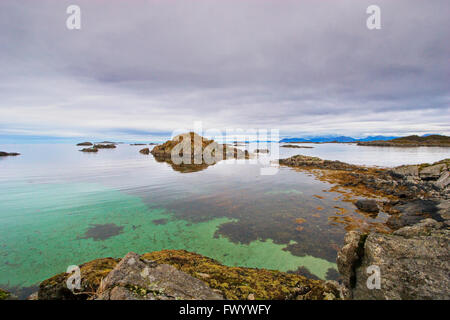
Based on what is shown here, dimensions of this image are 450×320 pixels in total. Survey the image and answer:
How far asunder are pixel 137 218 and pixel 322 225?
51.8ft

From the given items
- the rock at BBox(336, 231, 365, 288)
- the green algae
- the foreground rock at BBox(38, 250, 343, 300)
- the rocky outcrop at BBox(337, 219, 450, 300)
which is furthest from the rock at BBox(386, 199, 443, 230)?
the foreground rock at BBox(38, 250, 343, 300)

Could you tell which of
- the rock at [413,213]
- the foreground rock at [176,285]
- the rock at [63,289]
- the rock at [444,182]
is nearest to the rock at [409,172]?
the rock at [444,182]

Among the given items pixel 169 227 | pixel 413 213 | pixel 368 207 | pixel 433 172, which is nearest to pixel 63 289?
pixel 169 227

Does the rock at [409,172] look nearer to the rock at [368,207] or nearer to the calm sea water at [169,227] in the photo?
the calm sea water at [169,227]

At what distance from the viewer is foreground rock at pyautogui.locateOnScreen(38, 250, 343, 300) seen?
4.02 m

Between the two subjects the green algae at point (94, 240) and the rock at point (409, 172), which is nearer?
the green algae at point (94, 240)

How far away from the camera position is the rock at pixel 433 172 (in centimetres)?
2545

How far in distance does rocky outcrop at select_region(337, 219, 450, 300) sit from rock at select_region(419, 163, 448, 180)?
30.6 metres

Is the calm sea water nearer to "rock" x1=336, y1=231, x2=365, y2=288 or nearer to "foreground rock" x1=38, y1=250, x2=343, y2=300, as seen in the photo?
"rock" x1=336, y1=231, x2=365, y2=288

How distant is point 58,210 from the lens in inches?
669

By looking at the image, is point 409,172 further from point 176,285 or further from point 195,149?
point 195,149

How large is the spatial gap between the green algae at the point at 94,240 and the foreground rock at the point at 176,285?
4.44 metres
